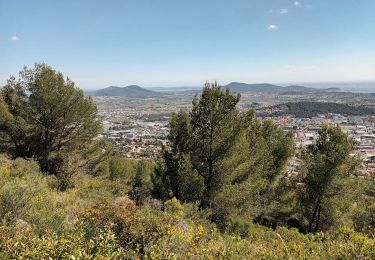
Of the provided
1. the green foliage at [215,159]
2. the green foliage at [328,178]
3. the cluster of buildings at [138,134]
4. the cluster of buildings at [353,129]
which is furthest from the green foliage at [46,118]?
the cluster of buildings at [353,129]

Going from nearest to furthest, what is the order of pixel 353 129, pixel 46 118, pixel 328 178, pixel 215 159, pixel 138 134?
pixel 215 159
pixel 328 178
pixel 46 118
pixel 138 134
pixel 353 129

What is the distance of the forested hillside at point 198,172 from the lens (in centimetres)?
734

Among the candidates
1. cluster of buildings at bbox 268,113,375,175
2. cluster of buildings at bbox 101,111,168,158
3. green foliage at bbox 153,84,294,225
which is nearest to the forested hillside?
green foliage at bbox 153,84,294,225

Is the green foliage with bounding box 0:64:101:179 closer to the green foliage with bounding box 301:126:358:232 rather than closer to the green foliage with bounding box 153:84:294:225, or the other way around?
the green foliage with bounding box 153:84:294:225

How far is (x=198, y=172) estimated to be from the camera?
456 inches

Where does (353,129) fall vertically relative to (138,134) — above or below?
above

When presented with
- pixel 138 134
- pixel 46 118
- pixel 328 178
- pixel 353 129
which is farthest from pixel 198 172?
pixel 353 129

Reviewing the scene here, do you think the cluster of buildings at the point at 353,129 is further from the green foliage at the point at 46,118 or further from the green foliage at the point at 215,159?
the green foliage at the point at 46,118

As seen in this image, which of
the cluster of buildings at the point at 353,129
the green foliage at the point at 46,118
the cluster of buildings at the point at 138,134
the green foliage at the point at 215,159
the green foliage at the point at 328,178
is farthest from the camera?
the cluster of buildings at the point at 353,129

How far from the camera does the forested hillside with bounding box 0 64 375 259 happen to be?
7.34 m

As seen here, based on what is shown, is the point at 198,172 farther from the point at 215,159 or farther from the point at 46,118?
the point at 46,118

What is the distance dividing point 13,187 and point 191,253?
358 centimetres

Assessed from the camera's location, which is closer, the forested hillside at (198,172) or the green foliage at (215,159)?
the forested hillside at (198,172)

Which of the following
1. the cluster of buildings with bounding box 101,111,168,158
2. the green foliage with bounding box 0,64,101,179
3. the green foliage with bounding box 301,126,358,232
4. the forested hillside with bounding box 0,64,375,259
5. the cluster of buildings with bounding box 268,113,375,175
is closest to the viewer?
the forested hillside with bounding box 0,64,375,259
